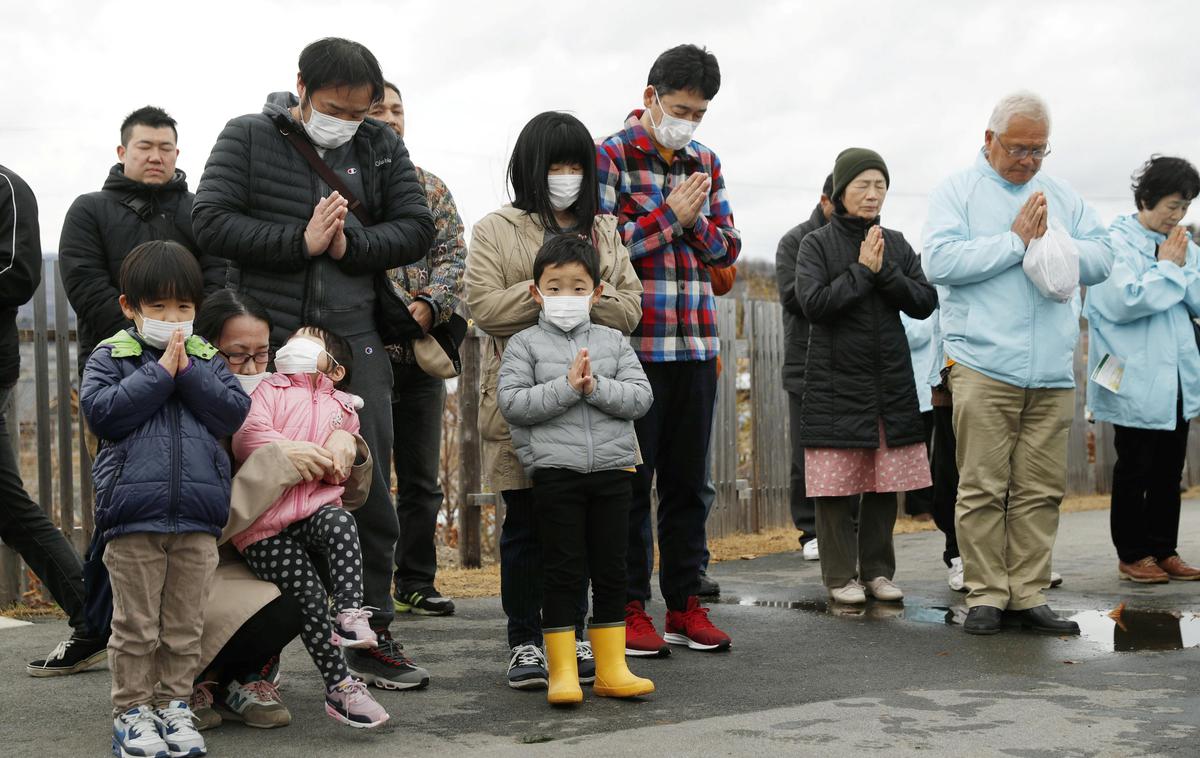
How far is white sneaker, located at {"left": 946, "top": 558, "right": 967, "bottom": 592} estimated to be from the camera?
22.7ft

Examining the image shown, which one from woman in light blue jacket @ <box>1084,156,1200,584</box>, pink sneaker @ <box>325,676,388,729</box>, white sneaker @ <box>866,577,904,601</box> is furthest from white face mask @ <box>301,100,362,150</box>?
woman in light blue jacket @ <box>1084,156,1200,584</box>

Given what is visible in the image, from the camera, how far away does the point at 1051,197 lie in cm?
594

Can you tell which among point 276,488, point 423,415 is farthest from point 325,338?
point 423,415

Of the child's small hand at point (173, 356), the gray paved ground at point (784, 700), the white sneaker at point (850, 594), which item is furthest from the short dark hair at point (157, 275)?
the white sneaker at point (850, 594)

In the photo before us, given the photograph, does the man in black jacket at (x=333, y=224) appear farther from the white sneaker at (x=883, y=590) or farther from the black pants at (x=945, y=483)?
the black pants at (x=945, y=483)

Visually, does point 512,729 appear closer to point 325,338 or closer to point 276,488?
point 276,488

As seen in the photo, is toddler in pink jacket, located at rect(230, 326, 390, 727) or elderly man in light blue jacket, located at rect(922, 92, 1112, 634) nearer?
toddler in pink jacket, located at rect(230, 326, 390, 727)

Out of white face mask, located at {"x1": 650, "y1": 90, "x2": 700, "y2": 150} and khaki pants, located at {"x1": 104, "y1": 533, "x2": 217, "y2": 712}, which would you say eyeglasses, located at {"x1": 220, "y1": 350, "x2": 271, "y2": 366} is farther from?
white face mask, located at {"x1": 650, "y1": 90, "x2": 700, "y2": 150}

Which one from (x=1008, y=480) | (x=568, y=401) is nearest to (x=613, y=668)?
(x=568, y=401)

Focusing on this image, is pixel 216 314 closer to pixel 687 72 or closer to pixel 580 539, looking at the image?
pixel 580 539

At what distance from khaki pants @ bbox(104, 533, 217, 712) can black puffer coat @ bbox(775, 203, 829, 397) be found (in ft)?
14.9

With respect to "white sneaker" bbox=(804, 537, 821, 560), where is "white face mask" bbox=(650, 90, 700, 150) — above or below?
above

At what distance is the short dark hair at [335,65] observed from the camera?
4.44 m

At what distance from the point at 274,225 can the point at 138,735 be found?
1728 mm
